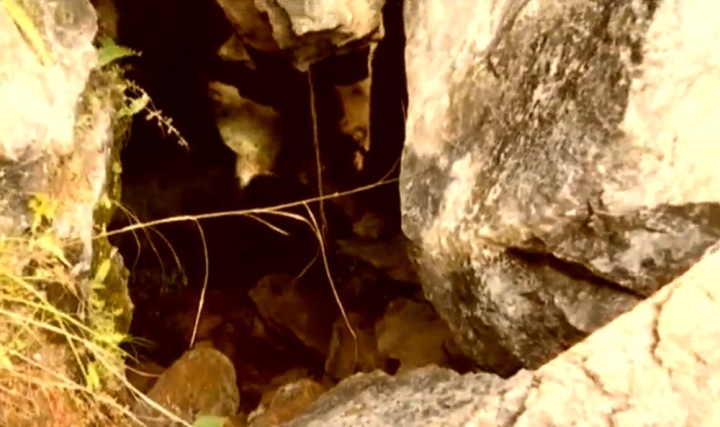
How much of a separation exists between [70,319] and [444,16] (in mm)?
1021

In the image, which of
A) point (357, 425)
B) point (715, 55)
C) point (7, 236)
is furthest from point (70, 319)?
point (715, 55)

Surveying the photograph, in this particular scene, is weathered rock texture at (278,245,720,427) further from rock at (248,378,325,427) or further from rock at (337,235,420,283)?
rock at (337,235,420,283)

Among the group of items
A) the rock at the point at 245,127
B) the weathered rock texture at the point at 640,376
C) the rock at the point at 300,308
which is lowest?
the rock at the point at 300,308

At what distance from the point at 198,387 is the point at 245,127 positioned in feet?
2.65

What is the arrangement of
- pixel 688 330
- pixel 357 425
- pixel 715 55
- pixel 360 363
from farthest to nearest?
pixel 360 363
pixel 357 425
pixel 715 55
pixel 688 330

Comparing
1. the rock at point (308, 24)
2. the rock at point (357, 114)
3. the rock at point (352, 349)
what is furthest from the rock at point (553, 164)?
the rock at point (352, 349)

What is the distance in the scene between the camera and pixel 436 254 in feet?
6.15

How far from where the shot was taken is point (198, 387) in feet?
8.63

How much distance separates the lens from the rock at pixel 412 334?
2488mm

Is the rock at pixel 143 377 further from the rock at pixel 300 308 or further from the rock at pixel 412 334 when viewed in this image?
the rock at pixel 412 334

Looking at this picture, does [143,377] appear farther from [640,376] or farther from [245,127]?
[640,376]

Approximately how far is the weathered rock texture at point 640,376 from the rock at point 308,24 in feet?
3.41

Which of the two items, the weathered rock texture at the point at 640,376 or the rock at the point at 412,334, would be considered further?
the rock at the point at 412,334

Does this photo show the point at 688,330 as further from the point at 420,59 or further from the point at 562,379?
the point at 420,59
